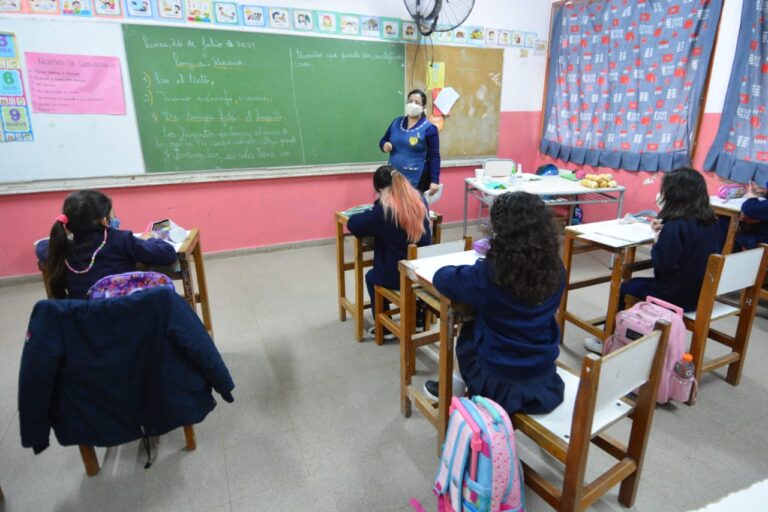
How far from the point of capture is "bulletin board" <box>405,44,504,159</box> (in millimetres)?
4387

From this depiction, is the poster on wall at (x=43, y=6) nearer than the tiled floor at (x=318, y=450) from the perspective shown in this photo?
No

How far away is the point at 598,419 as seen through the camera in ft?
4.22

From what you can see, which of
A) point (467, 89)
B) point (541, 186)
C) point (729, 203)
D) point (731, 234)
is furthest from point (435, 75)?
point (731, 234)

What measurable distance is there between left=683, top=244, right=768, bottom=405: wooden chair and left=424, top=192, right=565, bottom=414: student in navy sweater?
3.13 feet

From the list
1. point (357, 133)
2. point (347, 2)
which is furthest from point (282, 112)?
point (347, 2)

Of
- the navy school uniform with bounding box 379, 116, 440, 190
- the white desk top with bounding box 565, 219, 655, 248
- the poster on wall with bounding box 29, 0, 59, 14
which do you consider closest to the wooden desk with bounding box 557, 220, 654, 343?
the white desk top with bounding box 565, 219, 655, 248

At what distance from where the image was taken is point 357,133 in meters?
4.30

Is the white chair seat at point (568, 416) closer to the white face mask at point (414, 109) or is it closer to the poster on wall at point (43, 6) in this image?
the white face mask at point (414, 109)

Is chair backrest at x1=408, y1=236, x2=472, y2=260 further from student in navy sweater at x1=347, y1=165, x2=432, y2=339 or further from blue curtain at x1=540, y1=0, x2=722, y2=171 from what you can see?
blue curtain at x1=540, y1=0, x2=722, y2=171

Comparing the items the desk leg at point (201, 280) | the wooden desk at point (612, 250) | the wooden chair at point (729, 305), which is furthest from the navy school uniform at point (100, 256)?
the wooden chair at point (729, 305)

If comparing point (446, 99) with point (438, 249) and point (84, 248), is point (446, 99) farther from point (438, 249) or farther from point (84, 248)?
point (84, 248)

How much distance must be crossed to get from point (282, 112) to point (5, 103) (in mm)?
1964

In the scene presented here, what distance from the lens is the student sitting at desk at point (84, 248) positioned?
65.0 inches

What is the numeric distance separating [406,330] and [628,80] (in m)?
3.60
